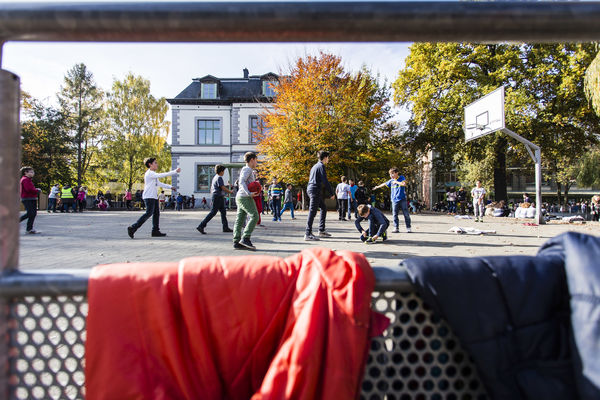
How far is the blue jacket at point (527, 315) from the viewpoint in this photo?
916 mm

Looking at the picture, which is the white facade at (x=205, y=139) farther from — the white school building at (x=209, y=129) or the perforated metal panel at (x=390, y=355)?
the perforated metal panel at (x=390, y=355)

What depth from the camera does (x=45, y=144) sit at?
31.8 meters

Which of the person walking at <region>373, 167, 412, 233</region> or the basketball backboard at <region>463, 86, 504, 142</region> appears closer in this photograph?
the person walking at <region>373, 167, 412, 233</region>

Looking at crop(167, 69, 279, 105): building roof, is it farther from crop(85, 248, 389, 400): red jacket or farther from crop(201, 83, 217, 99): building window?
crop(85, 248, 389, 400): red jacket

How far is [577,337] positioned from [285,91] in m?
27.2

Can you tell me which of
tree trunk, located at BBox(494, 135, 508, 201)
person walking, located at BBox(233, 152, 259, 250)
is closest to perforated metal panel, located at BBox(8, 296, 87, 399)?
person walking, located at BBox(233, 152, 259, 250)

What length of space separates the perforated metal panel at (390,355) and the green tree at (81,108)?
1656 inches

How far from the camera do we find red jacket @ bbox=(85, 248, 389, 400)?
923 millimetres

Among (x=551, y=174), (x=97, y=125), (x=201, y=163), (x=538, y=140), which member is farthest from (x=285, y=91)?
(x=551, y=174)

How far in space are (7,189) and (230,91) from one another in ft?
132

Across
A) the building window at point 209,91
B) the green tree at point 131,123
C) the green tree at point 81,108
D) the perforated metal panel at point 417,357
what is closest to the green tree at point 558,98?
the perforated metal panel at point 417,357

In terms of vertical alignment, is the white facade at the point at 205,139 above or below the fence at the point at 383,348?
above

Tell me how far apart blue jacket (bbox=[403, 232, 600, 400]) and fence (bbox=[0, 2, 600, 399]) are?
100 millimetres

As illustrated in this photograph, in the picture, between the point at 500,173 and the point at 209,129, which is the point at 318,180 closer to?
the point at 500,173
